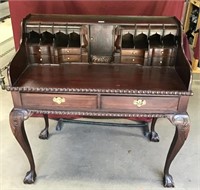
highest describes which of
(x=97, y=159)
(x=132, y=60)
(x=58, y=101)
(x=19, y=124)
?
(x=132, y=60)

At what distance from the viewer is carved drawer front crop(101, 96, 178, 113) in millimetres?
1207

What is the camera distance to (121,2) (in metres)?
1.78

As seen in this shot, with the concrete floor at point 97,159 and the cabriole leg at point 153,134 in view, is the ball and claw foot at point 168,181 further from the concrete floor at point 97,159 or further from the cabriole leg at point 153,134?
the cabriole leg at point 153,134

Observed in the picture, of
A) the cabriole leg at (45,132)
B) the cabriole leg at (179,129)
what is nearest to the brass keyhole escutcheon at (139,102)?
the cabriole leg at (179,129)

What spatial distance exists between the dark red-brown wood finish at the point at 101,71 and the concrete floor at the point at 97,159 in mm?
124

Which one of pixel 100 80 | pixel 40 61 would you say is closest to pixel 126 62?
pixel 100 80

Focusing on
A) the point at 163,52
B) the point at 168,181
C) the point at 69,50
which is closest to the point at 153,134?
the point at 168,181

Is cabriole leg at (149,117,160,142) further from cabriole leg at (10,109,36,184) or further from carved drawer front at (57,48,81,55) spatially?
cabriole leg at (10,109,36,184)

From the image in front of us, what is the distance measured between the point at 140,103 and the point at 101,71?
324 millimetres

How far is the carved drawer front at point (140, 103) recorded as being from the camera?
1.21 metres

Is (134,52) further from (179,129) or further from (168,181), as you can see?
(168,181)

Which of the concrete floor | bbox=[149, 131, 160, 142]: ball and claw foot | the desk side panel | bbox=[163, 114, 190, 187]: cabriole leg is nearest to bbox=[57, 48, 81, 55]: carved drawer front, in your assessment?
the desk side panel

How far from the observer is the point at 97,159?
1.74m

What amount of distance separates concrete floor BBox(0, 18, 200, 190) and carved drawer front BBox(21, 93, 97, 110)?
60 centimetres
